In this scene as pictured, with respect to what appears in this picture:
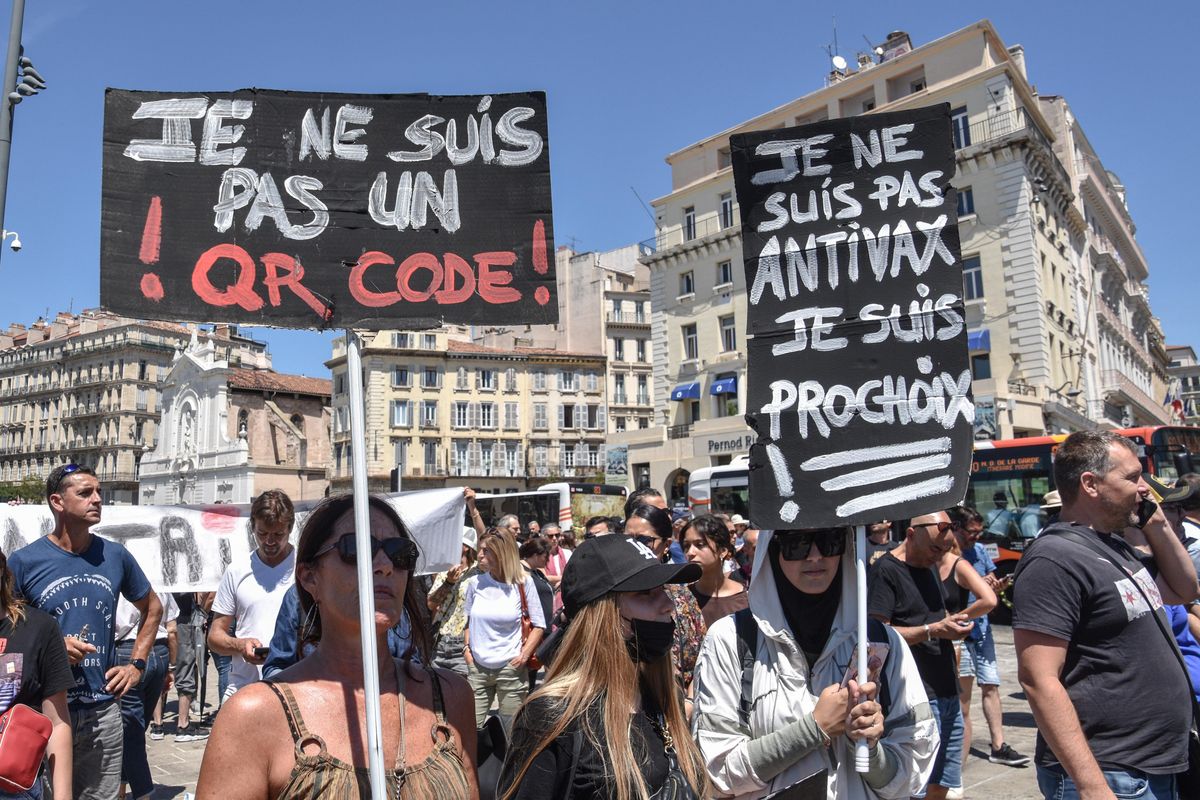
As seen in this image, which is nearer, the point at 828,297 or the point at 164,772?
the point at 828,297

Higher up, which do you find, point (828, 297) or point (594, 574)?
point (828, 297)

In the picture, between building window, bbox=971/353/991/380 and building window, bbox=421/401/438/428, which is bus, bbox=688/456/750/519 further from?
building window, bbox=421/401/438/428

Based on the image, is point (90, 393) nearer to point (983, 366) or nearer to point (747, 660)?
point (983, 366)

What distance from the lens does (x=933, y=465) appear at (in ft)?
10.5

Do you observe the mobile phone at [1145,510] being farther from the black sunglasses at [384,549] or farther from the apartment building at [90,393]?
the apartment building at [90,393]

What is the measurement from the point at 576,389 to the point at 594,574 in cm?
6071

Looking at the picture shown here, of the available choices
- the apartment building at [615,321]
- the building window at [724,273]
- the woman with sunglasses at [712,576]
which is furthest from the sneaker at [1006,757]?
the apartment building at [615,321]

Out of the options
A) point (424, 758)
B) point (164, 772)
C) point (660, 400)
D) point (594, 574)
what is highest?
point (660, 400)

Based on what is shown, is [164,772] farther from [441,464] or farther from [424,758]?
[441,464]

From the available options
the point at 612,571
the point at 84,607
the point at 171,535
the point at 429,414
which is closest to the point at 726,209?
the point at 429,414

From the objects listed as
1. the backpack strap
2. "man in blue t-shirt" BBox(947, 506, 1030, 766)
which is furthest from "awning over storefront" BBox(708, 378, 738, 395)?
the backpack strap

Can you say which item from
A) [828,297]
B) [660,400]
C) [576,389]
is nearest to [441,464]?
[576,389]

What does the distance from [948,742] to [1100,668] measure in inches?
86.3

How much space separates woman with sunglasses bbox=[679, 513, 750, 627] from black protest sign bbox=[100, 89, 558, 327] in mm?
2672
